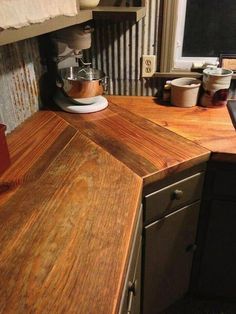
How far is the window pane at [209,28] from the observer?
1309mm

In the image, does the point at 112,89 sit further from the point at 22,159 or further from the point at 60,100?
the point at 22,159

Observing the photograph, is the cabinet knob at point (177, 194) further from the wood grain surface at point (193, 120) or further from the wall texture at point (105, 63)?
the wall texture at point (105, 63)

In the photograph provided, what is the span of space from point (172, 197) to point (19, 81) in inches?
27.9

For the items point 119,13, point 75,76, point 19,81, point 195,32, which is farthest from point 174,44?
point 19,81

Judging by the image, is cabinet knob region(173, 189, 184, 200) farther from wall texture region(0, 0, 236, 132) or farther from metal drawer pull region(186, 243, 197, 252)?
wall texture region(0, 0, 236, 132)

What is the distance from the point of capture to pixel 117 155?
0.95 m

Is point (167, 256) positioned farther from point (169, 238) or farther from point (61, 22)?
point (61, 22)

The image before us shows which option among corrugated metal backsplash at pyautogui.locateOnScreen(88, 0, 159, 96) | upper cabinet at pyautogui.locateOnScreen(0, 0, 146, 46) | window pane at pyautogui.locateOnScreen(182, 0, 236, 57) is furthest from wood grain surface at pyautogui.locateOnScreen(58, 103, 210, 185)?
window pane at pyautogui.locateOnScreen(182, 0, 236, 57)

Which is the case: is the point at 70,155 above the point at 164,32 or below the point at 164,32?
below

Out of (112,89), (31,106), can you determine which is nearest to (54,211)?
(31,106)

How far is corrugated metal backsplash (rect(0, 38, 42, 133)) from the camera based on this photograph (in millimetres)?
1014

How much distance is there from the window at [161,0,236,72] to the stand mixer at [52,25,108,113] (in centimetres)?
34

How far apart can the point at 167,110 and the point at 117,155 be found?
1.54 feet

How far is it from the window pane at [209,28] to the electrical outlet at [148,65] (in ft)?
0.56
